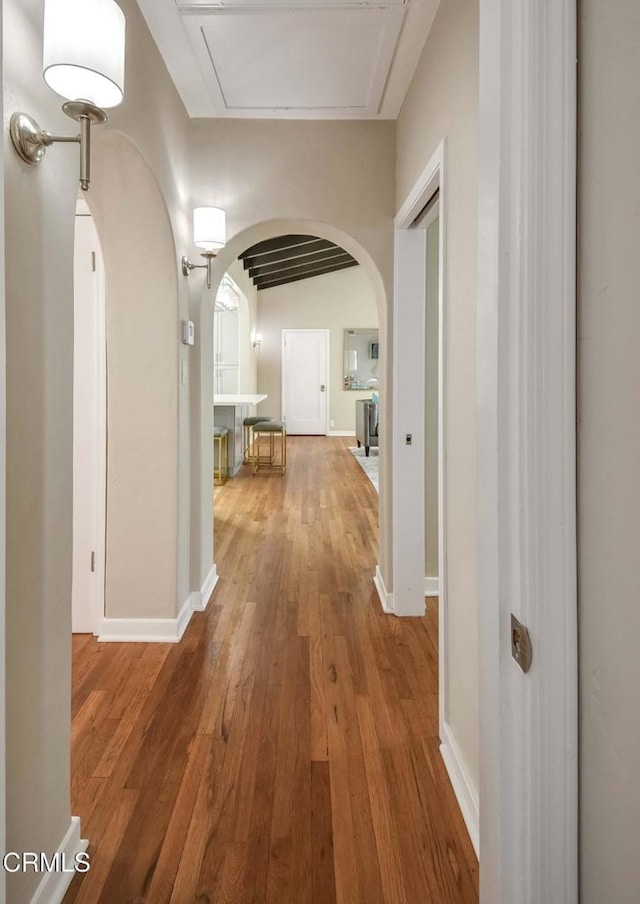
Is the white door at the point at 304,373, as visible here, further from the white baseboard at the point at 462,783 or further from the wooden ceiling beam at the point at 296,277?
the white baseboard at the point at 462,783

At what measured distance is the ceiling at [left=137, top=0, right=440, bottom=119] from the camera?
6.53 feet

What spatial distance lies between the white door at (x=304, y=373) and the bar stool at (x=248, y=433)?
267 cm

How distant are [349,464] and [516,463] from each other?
718 cm

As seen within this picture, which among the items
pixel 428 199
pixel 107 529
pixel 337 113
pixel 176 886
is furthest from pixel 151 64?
pixel 176 886

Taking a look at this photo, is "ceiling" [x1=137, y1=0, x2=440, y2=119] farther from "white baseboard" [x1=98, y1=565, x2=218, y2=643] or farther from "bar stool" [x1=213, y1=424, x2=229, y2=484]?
"bar stool" [x1=213, y1=424, x2=229, y2=484]

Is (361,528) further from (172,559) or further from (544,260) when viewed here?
(544,260)

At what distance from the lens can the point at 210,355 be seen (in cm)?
304

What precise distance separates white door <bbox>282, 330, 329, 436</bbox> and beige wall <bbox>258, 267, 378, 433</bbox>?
0.12m

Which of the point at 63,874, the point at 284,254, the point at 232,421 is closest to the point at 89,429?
the point at 63,874

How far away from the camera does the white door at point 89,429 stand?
2508 mm

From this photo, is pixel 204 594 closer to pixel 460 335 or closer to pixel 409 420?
pixel 409 420

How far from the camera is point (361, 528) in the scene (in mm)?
4504

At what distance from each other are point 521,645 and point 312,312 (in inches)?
433

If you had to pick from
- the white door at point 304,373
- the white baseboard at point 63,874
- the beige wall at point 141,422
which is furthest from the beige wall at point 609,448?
the white door at point 304,373
